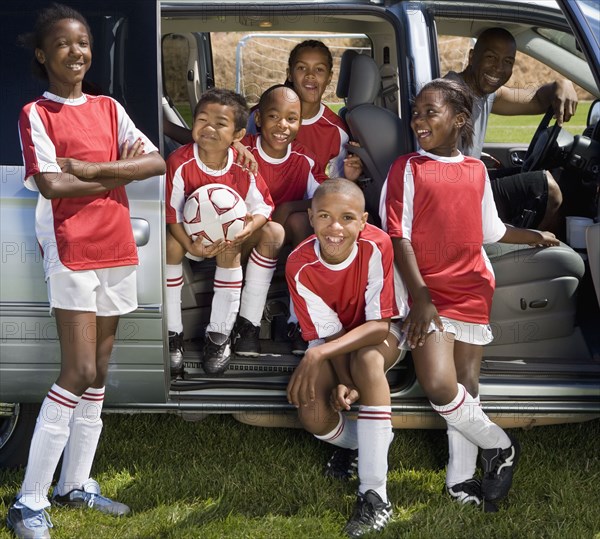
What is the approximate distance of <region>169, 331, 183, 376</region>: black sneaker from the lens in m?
3.23

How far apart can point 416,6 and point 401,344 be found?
4.08ft

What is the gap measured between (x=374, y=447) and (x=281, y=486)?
0.45 m

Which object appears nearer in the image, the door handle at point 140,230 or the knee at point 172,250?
the door handle at point 140,230

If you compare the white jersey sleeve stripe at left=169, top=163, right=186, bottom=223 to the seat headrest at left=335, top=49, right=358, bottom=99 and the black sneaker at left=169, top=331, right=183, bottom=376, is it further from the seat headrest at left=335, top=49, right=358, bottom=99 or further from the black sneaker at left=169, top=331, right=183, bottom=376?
the seat headrest at left=335, top=49, right=358, bottom=99

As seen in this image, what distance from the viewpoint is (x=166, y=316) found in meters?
3.02

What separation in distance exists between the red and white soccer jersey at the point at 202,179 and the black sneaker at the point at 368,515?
105 cm

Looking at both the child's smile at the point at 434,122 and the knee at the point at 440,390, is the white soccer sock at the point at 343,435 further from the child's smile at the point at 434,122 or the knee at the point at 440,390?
the child's smile at the point at 434,122

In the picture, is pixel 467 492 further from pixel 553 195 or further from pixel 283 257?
pixel 553 195

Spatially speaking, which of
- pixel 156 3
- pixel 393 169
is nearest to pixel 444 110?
pixel 393 169

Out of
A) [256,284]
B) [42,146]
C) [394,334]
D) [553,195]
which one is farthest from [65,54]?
[553,195]

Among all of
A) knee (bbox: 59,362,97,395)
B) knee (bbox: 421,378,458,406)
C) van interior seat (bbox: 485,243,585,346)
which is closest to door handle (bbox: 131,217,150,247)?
knee (bbox: 59,362,97,395)

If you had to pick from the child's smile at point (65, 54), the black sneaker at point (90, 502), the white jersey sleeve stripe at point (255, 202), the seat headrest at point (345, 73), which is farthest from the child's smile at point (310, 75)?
the black sneaker at point (90, 502)

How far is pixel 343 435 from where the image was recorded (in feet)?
10.8

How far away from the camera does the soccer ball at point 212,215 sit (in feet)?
10.5
